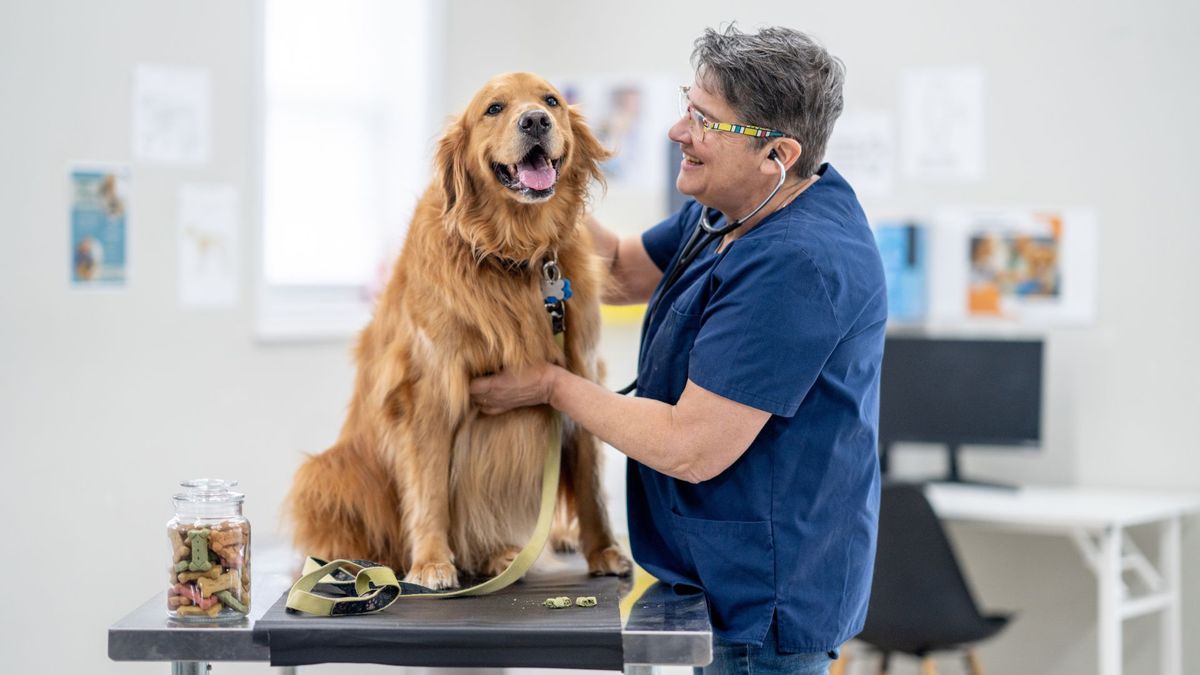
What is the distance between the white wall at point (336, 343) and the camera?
2662mm

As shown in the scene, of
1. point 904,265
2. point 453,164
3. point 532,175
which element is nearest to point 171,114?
point 453,164

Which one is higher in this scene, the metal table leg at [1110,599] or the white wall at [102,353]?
the white wall at [102,353]

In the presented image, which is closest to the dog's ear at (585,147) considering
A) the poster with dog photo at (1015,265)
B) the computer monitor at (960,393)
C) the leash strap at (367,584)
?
the leash strap at (367,584)

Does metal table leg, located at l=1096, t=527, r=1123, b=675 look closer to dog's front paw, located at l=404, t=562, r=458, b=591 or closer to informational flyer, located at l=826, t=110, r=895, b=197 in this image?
informational flyer, located at l=826, t=110, r=895, b=197

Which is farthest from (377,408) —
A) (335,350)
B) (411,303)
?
(335,350)

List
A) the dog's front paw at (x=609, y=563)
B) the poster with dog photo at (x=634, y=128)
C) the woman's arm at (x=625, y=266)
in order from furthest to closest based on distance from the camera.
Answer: the poster with dog photo at (x=634, y=128)
the woman's arm at (x=625, y=266)
the dog's front paw at (x=609, y=563)

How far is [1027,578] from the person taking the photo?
3.73m

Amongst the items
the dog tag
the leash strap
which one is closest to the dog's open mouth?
the dog tag

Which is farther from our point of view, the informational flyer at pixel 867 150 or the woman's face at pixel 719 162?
the informational flyer at pixel 867 150

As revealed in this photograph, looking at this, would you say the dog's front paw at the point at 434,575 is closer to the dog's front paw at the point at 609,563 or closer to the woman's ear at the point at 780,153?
the dog's front paw at the point at 609,563

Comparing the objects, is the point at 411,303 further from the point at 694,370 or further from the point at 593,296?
the point at 694,370

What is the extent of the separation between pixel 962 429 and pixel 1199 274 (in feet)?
2.76

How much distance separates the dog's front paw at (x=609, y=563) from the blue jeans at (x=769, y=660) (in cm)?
23

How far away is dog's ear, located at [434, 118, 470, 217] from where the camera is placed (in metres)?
1.77
